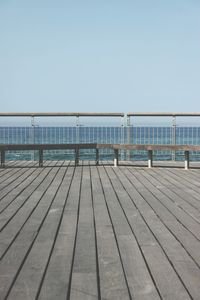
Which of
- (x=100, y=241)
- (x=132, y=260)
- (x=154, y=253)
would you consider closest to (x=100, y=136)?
(x=100, y=241)

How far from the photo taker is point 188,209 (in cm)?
480

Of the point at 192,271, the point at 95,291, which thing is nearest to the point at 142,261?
the point at 192,271

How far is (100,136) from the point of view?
1124 centimetres

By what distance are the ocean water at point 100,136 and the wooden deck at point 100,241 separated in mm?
4138

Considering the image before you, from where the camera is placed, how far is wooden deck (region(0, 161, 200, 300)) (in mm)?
2490

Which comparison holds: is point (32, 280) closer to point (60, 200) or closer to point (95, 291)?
point (95, 291)

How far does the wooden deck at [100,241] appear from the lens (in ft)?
8.17

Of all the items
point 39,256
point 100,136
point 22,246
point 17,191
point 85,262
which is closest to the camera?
point 85,262

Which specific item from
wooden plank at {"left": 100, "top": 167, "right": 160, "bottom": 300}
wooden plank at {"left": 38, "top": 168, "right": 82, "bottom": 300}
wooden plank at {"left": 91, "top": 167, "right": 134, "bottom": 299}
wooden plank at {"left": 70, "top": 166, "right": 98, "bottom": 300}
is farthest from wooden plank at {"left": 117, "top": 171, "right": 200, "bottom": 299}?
wooden plank at {"left": 38, "top": 168, "right": 82, "bottom": 300}

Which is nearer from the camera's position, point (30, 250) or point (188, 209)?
point (30, 250)

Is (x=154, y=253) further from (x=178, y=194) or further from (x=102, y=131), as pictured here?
(x=102, y=131)

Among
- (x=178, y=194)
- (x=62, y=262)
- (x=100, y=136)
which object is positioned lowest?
(x=62, y=262)

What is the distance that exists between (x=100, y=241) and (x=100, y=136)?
786 cm

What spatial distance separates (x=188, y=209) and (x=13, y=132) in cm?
731
